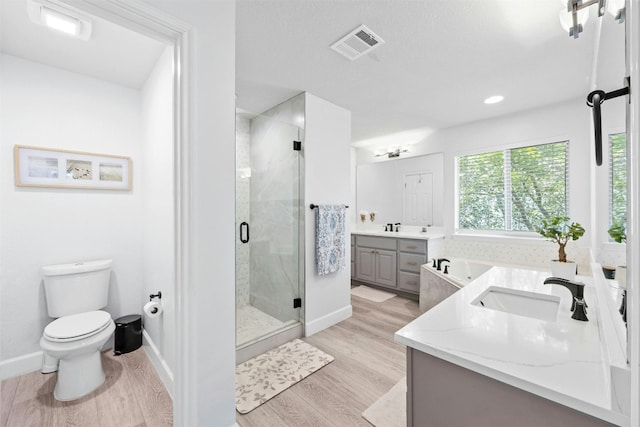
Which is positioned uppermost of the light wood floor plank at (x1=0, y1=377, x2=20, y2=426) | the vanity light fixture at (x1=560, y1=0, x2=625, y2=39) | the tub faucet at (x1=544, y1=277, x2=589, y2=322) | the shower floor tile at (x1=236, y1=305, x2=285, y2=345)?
the vanity light fixture at (x1=560, y1=0, x2=625, y2=39)

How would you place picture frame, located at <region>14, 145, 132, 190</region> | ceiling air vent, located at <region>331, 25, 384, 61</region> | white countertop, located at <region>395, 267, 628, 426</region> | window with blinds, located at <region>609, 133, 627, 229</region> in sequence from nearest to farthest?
white countertop, located at <region>395, 267, 628, 426</region>, window with blinds, located at <region>609, 133, 627, 229</region>, ceiling air vent, located at <region>331, 25, 384, 61</region>, picture frame, located at <region>14, 145, 132, 190</region>

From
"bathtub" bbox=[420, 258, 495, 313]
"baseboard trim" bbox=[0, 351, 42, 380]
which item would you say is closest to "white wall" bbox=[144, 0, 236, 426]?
"baseboard trim" bbox=[0, 351, 42, 380]

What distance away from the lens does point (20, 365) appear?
192cm

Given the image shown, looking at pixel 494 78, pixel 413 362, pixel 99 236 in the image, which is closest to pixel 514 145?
pixel 494 78

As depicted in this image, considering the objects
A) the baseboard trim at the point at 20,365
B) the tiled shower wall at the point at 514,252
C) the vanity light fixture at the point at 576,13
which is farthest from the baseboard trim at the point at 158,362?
the tiled shower wall at the point at 514,252

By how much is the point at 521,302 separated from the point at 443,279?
149cm

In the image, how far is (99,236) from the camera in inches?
89.8

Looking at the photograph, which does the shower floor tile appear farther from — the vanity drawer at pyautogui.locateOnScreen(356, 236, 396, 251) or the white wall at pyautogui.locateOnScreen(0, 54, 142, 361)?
the vanity drawer at pyautogui.locateOnScreen(356, 236, 396, 251)

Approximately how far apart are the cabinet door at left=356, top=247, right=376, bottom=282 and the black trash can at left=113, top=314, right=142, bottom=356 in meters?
2.95

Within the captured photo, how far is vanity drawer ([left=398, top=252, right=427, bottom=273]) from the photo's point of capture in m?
3.49

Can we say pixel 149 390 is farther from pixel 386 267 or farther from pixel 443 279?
pixel 386 267

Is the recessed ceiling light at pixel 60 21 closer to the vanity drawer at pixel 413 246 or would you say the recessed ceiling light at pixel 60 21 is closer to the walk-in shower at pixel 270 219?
the walk-in shower at pixel 270 219

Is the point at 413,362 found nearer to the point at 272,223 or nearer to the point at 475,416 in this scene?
the point at 475,416

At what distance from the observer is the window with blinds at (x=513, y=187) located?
305 cm
